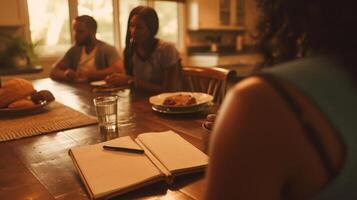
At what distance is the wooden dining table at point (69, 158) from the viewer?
69cm

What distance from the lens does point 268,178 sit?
1.39ft

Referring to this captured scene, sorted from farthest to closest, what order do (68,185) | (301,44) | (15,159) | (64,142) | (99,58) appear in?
(99,58) < (64,142) < (15,159) < (68,185) < (301,44)

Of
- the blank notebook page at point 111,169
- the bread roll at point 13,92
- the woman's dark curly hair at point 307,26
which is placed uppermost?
the woman's dark curly hair at point 307,26

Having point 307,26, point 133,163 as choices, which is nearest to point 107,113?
point 133,163

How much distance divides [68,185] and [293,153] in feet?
1.68

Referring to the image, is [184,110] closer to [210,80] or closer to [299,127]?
[210,80]

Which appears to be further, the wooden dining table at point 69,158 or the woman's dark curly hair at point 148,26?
the woman's dark curly hair at point 148,26

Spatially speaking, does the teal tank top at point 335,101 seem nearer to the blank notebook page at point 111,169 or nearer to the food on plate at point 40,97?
the blank notebook page at point 111,169

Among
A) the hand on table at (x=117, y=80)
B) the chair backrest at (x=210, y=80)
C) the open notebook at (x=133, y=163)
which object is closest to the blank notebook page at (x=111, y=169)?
the open notebook at (x=133, y=163)

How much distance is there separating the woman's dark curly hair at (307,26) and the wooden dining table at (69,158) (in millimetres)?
344

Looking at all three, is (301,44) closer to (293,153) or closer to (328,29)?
(328,29)

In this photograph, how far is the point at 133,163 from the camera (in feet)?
2.53

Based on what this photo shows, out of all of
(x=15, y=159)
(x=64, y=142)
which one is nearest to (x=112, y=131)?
(x=64, y=142)

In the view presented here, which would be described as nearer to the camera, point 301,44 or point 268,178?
point 268,178
